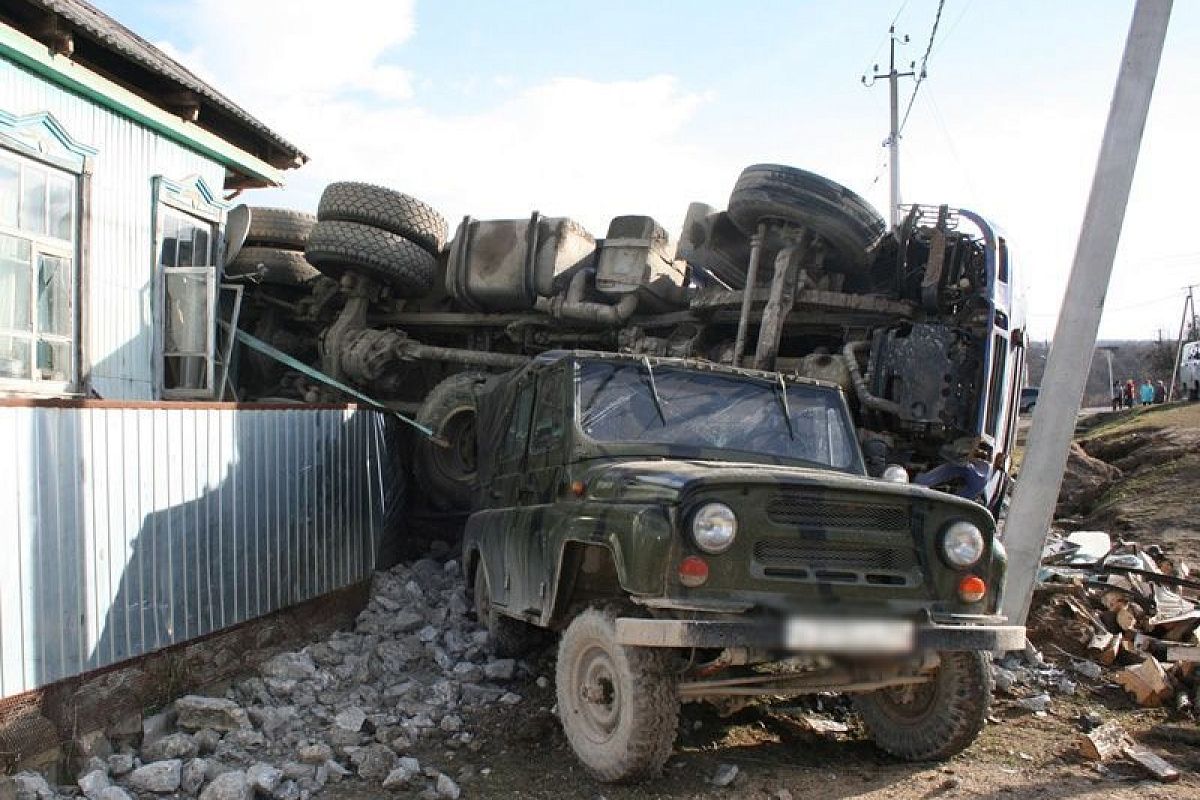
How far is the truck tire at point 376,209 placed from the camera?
398 inches

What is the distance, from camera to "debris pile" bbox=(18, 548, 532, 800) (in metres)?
4.37

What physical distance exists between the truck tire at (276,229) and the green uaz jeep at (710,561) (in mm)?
7630

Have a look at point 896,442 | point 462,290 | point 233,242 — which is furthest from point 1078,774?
point 233,242

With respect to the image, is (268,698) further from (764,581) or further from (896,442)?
(896,442)

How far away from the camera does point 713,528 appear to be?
3840mm

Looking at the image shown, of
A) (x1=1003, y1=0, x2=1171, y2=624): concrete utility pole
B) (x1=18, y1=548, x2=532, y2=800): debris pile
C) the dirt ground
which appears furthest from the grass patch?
(x1=18, y1=548, x2=532, y2=800): debris pile

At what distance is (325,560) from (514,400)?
6.76ft

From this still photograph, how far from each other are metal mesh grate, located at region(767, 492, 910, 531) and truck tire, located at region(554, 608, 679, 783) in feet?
2.60

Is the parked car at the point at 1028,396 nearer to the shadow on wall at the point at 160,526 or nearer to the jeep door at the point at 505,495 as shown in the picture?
the jeep door at the point at 505,495

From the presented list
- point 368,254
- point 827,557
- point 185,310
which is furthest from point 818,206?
point 185,310

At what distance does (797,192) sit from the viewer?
8406 mm

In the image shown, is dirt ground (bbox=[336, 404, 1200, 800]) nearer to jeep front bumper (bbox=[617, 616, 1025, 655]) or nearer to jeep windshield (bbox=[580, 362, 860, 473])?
jeep front bumper (bbox=[617, 616, 1025, 655])

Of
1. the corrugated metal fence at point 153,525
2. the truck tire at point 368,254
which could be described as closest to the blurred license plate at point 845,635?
the corrugated metal fence at point 153,525

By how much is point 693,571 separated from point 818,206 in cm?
538
